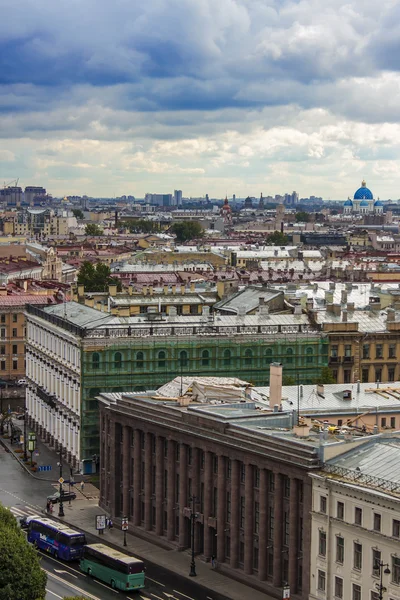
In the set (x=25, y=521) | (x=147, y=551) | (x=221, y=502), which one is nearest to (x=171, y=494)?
(x=147, y=551)

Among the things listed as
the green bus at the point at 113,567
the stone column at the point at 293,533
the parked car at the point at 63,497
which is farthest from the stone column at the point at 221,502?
the parked car at the point at 63,497

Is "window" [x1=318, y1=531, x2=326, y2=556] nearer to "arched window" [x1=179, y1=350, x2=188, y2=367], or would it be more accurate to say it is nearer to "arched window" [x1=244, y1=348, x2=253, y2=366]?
"arched window" [x1=179, y1=350, x2=188, y2=367]

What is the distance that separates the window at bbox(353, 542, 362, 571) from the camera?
61156mm

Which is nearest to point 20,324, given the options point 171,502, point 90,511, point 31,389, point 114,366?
point 31,389

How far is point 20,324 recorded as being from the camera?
139625 mm

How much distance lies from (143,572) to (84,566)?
4.72 metres

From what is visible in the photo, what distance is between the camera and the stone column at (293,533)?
65.6 metres

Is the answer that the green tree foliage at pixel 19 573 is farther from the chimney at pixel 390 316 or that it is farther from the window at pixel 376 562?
the chimney at pixel 390 316

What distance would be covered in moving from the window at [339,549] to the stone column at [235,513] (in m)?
8.74

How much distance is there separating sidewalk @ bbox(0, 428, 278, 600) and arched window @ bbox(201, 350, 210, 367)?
12136mm

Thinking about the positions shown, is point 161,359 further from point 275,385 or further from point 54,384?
point 275,385

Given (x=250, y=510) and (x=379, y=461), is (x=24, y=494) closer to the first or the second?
(x=250, y=510)

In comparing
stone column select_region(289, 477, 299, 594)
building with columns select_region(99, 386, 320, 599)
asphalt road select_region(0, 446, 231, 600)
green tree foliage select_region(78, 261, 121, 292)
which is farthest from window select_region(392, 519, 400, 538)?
green tree foliage select_region(78, 261, 121, 292)

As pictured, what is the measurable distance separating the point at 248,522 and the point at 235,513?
1428mm
